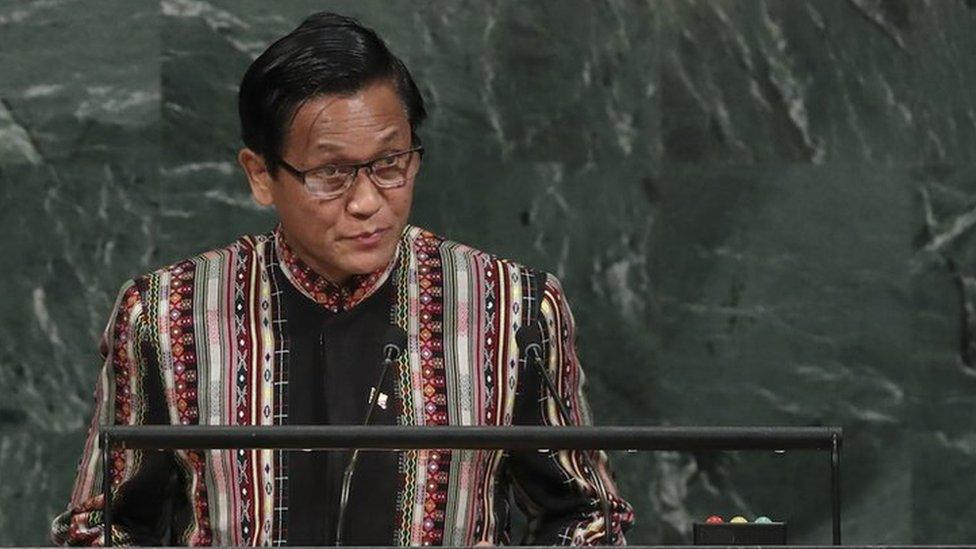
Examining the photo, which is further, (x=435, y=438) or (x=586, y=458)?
(x=586, y=458)

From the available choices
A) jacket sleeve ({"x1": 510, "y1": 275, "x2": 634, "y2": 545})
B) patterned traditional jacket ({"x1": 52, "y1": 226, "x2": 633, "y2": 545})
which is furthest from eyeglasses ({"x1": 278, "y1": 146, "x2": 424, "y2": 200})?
jacket sleeve ({"x1": 510, "y1": 275, "x2": 634, "y2": 545})

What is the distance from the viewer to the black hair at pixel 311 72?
4.20 m

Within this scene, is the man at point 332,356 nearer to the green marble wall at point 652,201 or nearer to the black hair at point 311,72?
the black hair at point 311,72

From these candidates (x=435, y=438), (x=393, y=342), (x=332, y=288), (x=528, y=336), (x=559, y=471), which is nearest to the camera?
(x=435, y=438)

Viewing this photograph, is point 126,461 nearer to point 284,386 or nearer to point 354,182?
point 284,386

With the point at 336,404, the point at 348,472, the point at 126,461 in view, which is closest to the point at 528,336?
the point at 336,404

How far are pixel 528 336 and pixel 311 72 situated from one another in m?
0.58

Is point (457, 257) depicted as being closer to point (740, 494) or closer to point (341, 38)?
point (341, 38)

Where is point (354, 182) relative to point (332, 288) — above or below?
above

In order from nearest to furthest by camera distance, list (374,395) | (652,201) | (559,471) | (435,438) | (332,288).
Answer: (435,438), (374,395), (559,471), (332,288), (652,201)

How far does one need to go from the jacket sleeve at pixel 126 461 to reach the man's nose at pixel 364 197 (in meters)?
0.45

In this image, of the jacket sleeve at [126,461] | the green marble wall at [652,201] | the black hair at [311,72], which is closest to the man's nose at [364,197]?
the black hair at [311,72]

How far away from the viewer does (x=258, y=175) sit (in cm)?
432

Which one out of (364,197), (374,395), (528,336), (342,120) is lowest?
(374,395)
